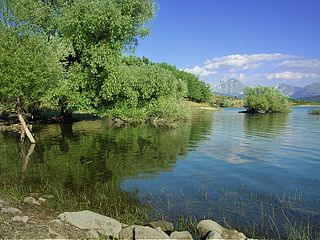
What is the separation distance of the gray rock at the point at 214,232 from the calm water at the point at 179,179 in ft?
5.42

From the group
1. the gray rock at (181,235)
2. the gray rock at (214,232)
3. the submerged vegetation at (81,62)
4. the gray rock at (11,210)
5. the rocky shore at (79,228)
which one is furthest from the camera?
the submerged vegetation at (81,62)

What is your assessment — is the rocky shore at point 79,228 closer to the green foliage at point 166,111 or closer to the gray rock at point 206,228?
the gray rock at point 206,228

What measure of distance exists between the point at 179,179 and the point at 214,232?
11.2 meters

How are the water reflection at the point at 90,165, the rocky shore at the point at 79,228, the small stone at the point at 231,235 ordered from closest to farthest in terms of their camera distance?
the rocky shore at the point at 79,228 < the small stone at the point at 231,235 < the water reflection at the point at 90,165

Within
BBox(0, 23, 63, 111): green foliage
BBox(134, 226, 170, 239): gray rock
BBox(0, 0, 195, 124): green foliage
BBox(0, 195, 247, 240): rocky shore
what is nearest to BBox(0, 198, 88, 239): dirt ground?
BBox(0, 195, 247, 240): rocky shore

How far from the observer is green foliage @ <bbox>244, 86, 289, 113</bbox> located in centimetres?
12938

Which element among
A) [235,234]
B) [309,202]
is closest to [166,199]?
[235,234]

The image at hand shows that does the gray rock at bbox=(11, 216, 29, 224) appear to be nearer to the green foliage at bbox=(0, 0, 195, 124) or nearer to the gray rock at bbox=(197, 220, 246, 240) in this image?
the gray rock at bbox=(197, 220, 246, 240)

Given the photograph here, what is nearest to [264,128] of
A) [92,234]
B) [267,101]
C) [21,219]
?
[92,234]

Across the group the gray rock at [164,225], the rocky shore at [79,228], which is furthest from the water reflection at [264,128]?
the rocky shore at [79,228]

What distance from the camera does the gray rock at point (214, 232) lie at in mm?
13375

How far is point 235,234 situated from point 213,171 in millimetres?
13034

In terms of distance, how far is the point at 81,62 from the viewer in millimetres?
54438

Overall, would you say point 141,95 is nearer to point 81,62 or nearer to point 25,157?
point 81,62
